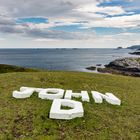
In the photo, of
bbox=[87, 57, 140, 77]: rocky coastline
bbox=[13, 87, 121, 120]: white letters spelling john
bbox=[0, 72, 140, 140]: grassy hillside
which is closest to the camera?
bbox=[0, 72, 140, 140]: grassy hillside

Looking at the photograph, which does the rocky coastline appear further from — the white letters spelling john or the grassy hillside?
the grassy hillside

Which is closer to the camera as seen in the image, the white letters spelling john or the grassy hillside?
the grassy hillside

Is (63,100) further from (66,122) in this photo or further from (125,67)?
(125,67)

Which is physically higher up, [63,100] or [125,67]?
[63,100]

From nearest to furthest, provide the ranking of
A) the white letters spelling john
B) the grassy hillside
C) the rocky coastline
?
the grassy hillside < the white letters spelling john < the rocky coastline

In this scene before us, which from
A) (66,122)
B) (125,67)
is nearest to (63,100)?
(66,122)

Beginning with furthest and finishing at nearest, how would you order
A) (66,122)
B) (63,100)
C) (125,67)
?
(125,67)
(63,100)
(66,122)

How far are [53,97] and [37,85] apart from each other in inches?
203

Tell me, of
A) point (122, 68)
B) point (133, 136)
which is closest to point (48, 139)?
Answer: point (133, 136)

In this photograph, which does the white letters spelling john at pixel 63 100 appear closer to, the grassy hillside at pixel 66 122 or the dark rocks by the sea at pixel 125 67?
the grassy hillside at pixel 66 122

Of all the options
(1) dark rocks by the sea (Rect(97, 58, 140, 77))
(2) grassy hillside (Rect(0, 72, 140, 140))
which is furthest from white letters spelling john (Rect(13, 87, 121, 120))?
(1) dark rocks by the sea (Rect(97, 58, 140, 77))

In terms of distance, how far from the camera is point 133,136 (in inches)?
406

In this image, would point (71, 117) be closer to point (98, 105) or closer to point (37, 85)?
point (98, 105)

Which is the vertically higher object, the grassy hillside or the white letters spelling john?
the white letters spelling john
